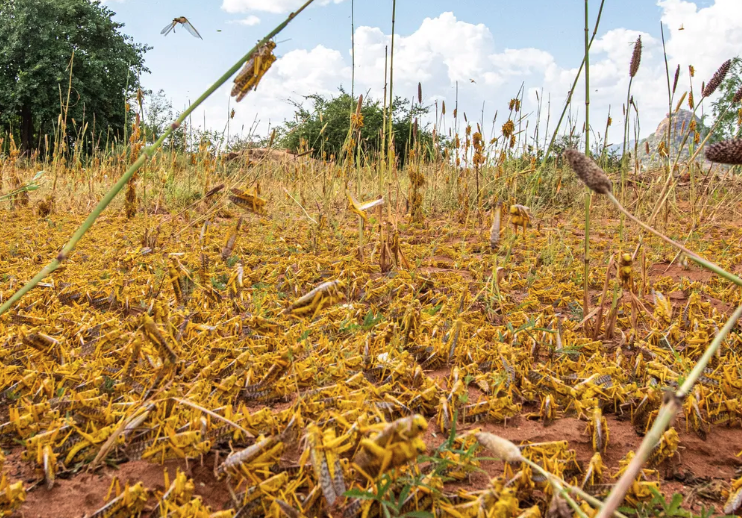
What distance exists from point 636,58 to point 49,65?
19158 millimetres

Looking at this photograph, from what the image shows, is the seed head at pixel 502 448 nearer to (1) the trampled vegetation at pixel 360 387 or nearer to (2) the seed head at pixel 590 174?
(1) the trampled vegetation at pixel 360 387

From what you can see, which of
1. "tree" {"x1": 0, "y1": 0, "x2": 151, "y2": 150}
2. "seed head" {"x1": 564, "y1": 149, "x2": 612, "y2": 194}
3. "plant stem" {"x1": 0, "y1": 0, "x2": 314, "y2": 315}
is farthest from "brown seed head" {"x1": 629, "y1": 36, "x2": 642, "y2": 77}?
"tree" {"x1": 0, "y1": 0, "x2": 151, "y2": 150}

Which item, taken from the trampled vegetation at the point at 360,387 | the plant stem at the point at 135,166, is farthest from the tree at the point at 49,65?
the plant stem at the point at 135,166

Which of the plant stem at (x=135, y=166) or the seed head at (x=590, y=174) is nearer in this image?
the plant stem at (x=135, y=166)

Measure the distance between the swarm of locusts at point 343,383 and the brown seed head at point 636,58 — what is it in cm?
59

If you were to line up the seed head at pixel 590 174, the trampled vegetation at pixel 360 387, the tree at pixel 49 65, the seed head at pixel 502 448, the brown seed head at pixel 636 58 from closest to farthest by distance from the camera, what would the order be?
the seed head at pixel 502 448 < the seed head at pixel 590 174 < the trampled vegetation at pixel 360 387 < the brown seed head at pixel 636 58 < the tree at pixel 49 65

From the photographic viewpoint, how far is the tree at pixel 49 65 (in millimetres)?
15859

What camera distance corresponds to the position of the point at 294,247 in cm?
245

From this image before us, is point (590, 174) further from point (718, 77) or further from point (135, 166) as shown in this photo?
point (718, 77)

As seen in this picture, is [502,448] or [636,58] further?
[636,58]

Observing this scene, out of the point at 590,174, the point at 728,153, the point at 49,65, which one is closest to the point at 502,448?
the point at 590,174

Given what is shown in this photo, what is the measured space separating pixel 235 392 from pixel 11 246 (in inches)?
74.8

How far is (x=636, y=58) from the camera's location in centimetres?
157

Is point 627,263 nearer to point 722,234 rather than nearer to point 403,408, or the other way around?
point 403,408
